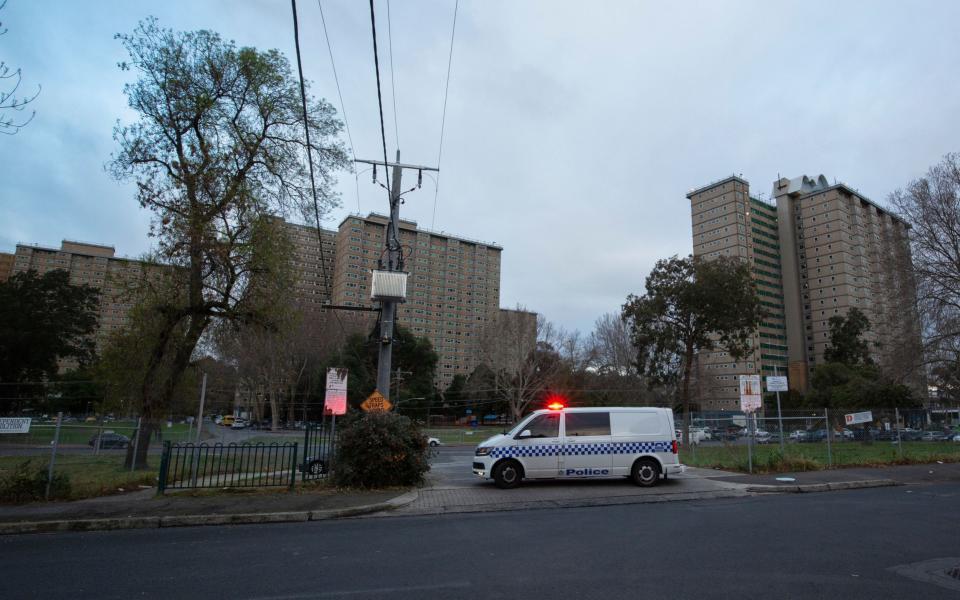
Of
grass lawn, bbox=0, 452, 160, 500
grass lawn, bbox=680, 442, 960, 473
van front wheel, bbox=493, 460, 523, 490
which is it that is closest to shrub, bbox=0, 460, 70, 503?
grass lawn, bbox=0, 452, 160, 500

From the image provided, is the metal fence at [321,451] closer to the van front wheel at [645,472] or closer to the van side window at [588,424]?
the van side window at [588,424]

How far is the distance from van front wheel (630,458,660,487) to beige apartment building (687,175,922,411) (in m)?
85.7

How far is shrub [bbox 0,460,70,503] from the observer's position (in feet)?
34.3

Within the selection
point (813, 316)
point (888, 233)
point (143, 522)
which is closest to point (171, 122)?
point (143, 522)

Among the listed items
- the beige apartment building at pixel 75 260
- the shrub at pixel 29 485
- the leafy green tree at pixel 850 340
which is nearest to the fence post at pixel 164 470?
the shrub at pixel 29 485

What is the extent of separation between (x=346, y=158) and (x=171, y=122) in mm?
6124

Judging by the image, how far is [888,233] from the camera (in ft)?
86.7

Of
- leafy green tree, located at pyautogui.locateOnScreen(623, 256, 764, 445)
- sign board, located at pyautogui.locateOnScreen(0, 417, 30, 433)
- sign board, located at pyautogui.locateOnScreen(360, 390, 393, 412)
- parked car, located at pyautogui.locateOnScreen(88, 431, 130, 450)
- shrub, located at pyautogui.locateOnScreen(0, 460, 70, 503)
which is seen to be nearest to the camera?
shrub, located at pyautogui.locateOnScreen(0, 460, 70, 503)

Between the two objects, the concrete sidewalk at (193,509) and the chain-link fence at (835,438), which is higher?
the chain-link fence at (835,438)

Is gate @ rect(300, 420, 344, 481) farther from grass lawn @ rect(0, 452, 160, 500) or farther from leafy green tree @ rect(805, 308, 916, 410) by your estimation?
leafy green tree @ rect(805, 308, 916, 410)

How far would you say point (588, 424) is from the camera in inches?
513

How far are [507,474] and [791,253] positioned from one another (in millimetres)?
114687

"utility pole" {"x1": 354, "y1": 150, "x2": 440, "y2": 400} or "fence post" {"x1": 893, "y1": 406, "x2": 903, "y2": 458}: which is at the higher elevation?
"utility pole" {"x1": 354, "y1": 150, "x2": 440, "y2": 400}

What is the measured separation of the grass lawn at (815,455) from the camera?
16.6m
